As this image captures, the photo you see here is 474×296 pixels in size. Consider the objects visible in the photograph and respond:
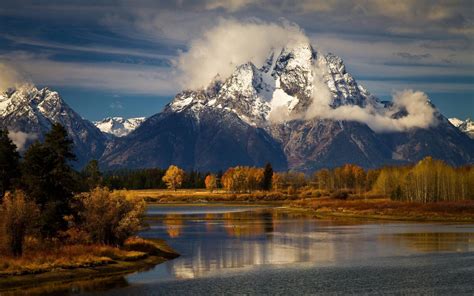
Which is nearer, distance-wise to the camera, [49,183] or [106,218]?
[49,183]

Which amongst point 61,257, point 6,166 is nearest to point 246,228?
point 6,166

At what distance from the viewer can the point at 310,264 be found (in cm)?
7650

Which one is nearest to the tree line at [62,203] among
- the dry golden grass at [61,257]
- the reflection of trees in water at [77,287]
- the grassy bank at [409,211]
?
the dry golden grass at [61,257]

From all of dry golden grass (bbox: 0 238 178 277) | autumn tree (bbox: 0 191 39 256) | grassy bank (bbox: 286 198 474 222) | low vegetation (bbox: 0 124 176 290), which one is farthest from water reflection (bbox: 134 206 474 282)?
grassy bank (bbox: 286 198 474 222)

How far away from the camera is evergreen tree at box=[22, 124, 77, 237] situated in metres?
74.7

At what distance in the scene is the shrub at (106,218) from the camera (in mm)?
78750

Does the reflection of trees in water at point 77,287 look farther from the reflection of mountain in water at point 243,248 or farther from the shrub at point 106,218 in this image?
the shrub at point 106,218

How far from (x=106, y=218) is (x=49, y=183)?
24.9 feet

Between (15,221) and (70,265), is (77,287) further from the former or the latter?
(15,221)

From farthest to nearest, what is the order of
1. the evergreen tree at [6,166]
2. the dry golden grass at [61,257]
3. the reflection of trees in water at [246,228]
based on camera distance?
the reflection of trees in water at [246,228] → the evergreen tree at [6,166] → the dry golden grass at [61,257]

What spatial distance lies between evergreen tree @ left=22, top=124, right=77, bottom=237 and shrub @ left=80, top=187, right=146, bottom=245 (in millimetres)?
2655

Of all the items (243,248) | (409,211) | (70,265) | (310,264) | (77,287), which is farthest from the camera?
(409,211)

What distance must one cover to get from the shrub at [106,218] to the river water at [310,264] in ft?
23.4

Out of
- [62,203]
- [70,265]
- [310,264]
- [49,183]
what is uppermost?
[49,183]
